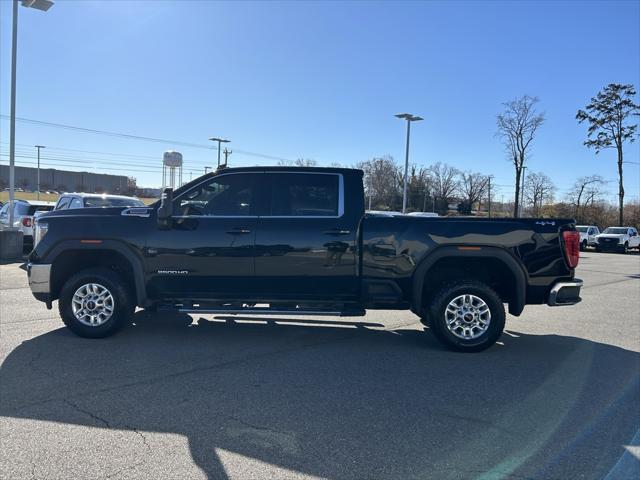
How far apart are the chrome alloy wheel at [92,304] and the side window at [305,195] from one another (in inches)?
89.3

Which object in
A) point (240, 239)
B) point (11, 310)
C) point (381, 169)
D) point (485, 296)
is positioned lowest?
point (11, 310)

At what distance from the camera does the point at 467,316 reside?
19.5 feet

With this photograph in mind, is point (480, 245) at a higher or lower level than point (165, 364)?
higher

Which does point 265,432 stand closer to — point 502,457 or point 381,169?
point 502,457

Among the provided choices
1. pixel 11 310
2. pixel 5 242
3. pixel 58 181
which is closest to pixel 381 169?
pixel 5 242

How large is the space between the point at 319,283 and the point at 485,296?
194 centimetres

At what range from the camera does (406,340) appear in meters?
6.61

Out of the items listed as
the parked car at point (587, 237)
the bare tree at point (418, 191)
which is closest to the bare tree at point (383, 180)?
the bare tree at point (418, 191)

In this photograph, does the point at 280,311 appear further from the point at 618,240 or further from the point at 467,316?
the point at 618,240

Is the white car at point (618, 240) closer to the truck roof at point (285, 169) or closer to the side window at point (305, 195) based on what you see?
the truck roof at point (285, 169)

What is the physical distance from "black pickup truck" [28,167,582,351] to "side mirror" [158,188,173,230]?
0.04ft

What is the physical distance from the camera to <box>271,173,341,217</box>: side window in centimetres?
612

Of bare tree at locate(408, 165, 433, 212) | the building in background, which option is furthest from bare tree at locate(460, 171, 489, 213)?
the building in background

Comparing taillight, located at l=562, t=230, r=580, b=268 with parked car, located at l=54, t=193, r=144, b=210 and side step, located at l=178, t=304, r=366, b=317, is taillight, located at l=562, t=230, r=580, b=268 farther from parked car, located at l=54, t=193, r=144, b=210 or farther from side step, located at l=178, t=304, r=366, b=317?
parked car, located at l=54, t=193, r=144, b=210
